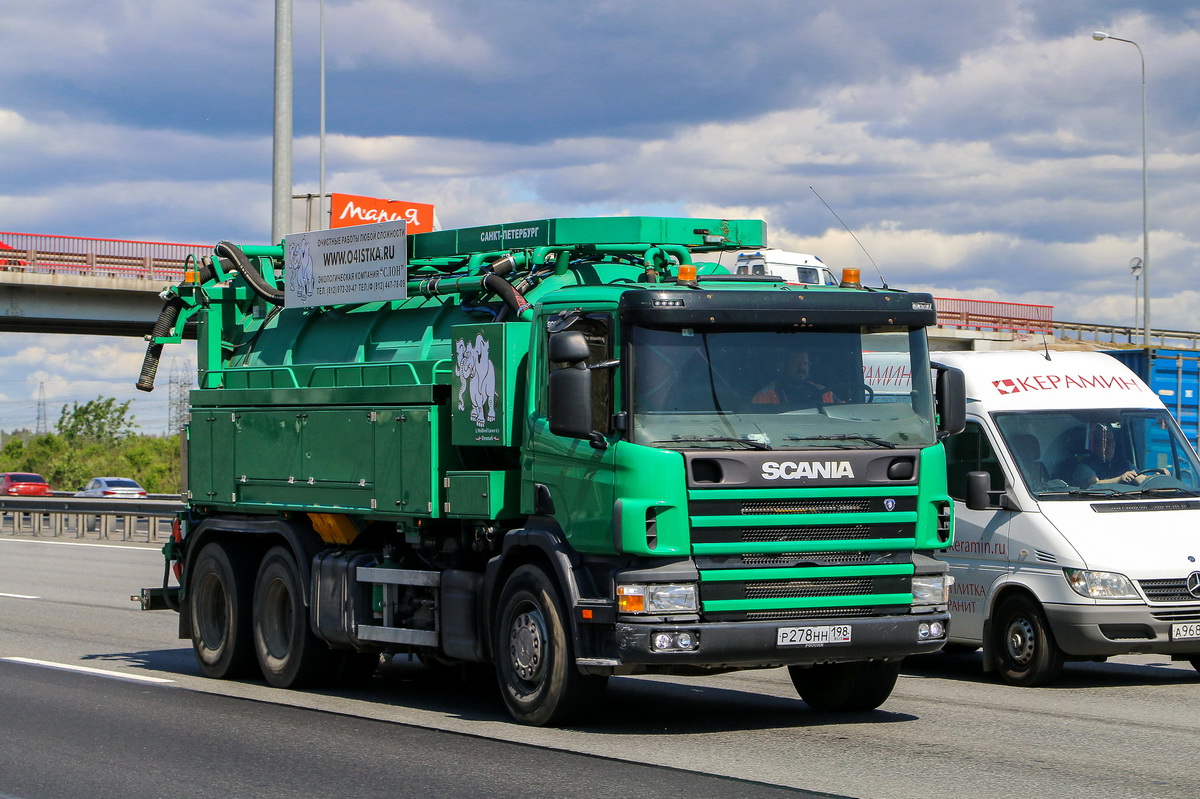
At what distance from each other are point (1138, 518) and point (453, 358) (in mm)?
5192

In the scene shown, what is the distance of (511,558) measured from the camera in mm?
9820

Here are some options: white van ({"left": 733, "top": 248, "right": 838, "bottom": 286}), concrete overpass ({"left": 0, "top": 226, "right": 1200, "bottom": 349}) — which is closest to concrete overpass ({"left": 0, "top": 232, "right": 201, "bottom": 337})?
concrete overpass ({"left": 0, "top": 226, "right": 1200, "bottom": 349})

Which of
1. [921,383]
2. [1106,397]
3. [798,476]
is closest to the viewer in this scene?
[798,476]

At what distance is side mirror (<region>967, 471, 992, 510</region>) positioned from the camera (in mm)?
11141

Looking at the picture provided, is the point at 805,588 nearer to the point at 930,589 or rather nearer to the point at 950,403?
the point at 930,589

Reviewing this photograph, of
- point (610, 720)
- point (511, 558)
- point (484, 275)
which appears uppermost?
point (484, 275)

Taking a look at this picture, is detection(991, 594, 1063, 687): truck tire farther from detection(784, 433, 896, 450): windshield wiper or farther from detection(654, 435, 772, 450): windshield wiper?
detection(654, 435, 772, 450): windshield wiper

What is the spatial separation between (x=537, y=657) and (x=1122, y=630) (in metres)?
4.48

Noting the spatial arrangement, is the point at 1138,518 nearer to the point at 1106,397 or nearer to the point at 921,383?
the point at 1106,397

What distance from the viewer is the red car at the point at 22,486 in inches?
2273

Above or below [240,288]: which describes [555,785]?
below

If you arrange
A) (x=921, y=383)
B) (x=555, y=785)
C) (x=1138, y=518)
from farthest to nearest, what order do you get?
(x=1138, y=518), (x=921, y=383), (x=555, y=785)

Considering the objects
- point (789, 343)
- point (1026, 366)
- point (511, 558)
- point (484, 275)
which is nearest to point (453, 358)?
point (484, 275)

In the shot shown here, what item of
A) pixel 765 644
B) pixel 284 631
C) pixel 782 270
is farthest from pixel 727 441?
pixel 782 270
